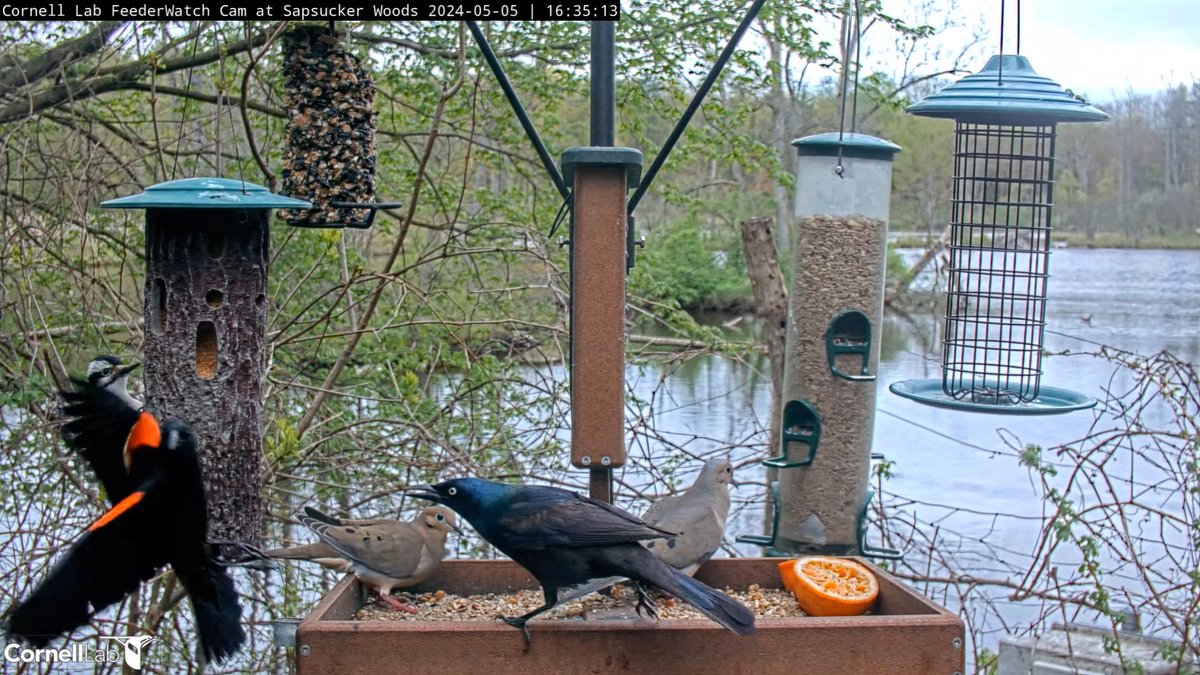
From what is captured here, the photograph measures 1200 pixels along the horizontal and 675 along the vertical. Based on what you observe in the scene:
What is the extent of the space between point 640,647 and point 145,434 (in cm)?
116

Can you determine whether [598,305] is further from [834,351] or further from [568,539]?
[834,351]

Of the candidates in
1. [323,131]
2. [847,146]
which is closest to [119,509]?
[323,131]

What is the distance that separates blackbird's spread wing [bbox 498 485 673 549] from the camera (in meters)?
2.81

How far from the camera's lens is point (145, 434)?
2.68 m

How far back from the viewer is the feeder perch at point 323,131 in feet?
11.4

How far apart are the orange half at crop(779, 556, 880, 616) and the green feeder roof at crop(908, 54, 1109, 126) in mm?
1294

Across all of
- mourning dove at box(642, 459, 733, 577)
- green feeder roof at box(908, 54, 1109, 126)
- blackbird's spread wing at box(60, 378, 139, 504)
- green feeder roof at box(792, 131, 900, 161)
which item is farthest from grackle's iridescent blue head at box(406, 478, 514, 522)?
green feeder roof at box(908, 54, 1109, 126)

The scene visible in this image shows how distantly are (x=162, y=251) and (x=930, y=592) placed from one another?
4521 mm

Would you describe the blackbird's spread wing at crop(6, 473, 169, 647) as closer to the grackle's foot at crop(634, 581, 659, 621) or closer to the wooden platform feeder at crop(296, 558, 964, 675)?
the wooden platform feeder at crop(296, 558, 964, 675)

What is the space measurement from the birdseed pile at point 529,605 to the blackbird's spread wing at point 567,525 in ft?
0.59

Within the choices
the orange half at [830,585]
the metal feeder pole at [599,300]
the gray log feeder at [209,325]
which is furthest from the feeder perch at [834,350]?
the gray log feeder at [209,325]

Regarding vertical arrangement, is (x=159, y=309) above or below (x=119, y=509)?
above

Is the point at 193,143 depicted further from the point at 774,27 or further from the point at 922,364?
the point at 922,364

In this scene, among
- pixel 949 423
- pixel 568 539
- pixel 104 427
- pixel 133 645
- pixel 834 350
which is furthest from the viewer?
pixel 949 423
